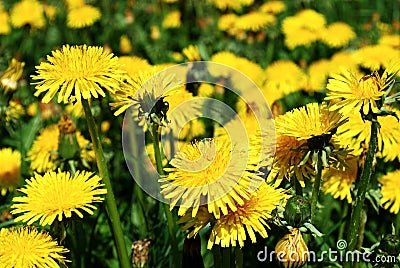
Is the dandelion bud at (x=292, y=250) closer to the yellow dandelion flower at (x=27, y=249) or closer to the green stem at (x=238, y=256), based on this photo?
the green stem at (x=238, y=256)

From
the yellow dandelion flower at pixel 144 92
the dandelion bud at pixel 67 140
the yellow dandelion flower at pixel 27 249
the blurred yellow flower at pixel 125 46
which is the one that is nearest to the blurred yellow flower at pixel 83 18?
the blurred yellow flower at pixel 125 46

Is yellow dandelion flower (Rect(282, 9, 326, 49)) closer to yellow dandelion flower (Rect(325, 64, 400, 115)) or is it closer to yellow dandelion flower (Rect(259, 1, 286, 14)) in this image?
yellow dandelion flower (Rect(259, 1, 286, 14))

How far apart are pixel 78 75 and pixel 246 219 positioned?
57 centimetres

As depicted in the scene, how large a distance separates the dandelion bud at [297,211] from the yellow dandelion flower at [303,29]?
2381 millimetres

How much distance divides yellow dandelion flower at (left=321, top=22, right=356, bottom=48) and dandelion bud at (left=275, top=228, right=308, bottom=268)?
2485mm

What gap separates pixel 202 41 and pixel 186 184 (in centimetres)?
250

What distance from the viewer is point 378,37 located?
3500 mm

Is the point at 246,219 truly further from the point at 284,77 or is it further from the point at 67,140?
the point at 284,77

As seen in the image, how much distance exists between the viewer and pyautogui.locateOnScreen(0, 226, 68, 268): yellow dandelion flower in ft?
4.79

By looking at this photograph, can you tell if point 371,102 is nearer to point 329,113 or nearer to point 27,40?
point 329,113

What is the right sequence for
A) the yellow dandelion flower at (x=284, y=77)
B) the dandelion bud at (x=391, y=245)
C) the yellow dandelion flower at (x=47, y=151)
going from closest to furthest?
1. the dandelion bud at (x=391, y=245)
2. the yellow dandelion flower at (x=47, y=151)
3. the yellow dandelion flower at (x=284, y=77)

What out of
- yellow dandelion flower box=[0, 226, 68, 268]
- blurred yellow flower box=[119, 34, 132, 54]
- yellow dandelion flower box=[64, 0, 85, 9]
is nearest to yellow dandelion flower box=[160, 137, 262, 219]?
yellow dandelion flower box=[0, 226, 68, 268]

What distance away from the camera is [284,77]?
3.21m

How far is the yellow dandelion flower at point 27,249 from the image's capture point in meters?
1.46
